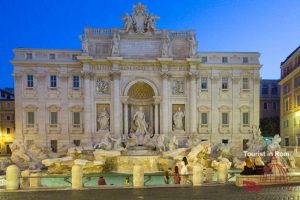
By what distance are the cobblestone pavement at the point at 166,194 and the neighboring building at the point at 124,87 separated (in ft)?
57.2

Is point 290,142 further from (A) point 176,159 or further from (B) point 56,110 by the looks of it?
(B) point 56,110

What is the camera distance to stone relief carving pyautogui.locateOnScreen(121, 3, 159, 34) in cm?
3162

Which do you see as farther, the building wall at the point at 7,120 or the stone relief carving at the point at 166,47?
the building wall at the point at 7,120

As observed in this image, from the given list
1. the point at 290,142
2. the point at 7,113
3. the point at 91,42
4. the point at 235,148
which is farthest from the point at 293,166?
the point at 7,113

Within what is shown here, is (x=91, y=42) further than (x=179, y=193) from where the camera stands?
Yes

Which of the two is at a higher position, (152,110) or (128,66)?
(128,66)

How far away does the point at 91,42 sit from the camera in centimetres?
3142

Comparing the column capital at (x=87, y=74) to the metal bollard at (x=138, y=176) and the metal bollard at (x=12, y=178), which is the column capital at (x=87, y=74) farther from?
the metal bollard at (x=138, y=176)

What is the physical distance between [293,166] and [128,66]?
18302 mm

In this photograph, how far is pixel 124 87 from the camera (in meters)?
31.2

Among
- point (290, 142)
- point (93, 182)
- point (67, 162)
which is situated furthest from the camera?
point (290, 142)

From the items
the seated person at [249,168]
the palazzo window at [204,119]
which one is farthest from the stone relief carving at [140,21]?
the seated person at [249,168]

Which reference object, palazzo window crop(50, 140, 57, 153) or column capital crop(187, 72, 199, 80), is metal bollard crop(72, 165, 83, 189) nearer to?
palazzo window crop(50, 140, 57, 153)

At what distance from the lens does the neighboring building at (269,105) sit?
4419 centimetres
